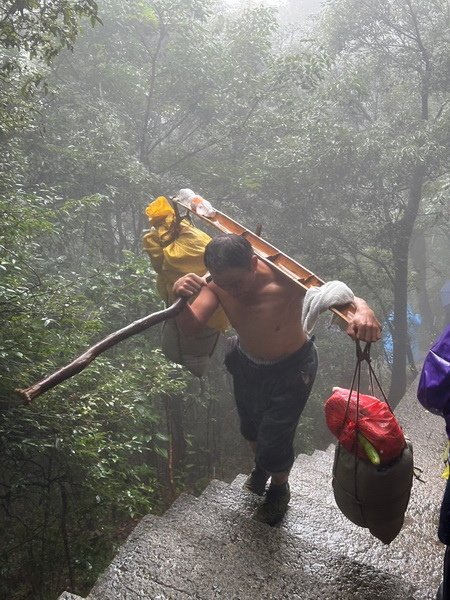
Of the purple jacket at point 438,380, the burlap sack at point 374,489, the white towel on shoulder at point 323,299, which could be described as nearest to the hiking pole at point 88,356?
the white towel on shoulder at point 323,299

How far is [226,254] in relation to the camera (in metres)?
2.82

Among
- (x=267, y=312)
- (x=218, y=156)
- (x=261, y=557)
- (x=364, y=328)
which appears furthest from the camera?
(x=218, y=156)

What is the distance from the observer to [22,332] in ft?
10.6

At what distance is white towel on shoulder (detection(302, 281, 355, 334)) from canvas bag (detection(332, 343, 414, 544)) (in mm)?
269

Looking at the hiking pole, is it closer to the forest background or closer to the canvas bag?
the canvas bag

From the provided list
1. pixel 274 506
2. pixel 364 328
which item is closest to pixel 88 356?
pixel 364 328

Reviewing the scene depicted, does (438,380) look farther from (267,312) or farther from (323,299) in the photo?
(267,312)

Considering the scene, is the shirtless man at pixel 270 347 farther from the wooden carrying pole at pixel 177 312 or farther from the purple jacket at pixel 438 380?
the purple jacket at pixel 438 380

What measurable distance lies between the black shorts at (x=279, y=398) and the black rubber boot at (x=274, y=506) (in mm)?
179

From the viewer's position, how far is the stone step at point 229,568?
7.90 feet

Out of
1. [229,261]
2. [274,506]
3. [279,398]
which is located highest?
[229,261]

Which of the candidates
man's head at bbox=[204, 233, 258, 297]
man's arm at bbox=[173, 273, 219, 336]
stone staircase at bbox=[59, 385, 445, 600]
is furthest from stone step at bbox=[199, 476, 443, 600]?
man's head at bbox=[204, 233, 258, 297]

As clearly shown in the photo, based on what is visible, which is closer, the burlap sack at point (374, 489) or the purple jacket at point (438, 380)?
the purple jacket at point (438, 380)

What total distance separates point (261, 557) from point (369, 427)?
3.37ft
